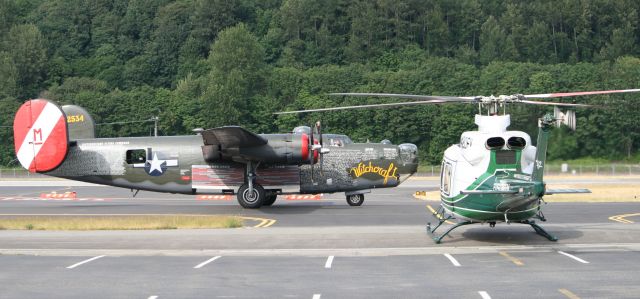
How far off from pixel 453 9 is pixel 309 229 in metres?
133

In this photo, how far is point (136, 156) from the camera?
40.8 m

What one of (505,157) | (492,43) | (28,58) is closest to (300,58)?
(492,43)

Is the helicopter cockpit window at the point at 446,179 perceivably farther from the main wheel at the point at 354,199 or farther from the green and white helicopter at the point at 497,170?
the main wheel at the point at 354,199

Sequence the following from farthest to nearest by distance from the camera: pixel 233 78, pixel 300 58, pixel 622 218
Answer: pixel 300 58 < pixel 233 78 < pixel 622 218

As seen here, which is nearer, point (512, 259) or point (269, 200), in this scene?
point (512, 259)

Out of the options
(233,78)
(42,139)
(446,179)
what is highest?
(233,78)

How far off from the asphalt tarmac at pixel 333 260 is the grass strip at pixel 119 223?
1.43 meters

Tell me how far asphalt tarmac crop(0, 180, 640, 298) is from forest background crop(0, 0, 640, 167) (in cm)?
6540

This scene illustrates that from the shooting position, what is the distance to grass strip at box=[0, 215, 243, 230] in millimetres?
31938

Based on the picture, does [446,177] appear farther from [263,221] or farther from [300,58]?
[300,58]

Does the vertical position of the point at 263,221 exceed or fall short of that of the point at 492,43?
it falls short

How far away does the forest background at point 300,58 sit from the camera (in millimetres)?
111562

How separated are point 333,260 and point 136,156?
2005cm

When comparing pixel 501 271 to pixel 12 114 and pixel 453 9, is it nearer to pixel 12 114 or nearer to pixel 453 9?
pixel 12 114
